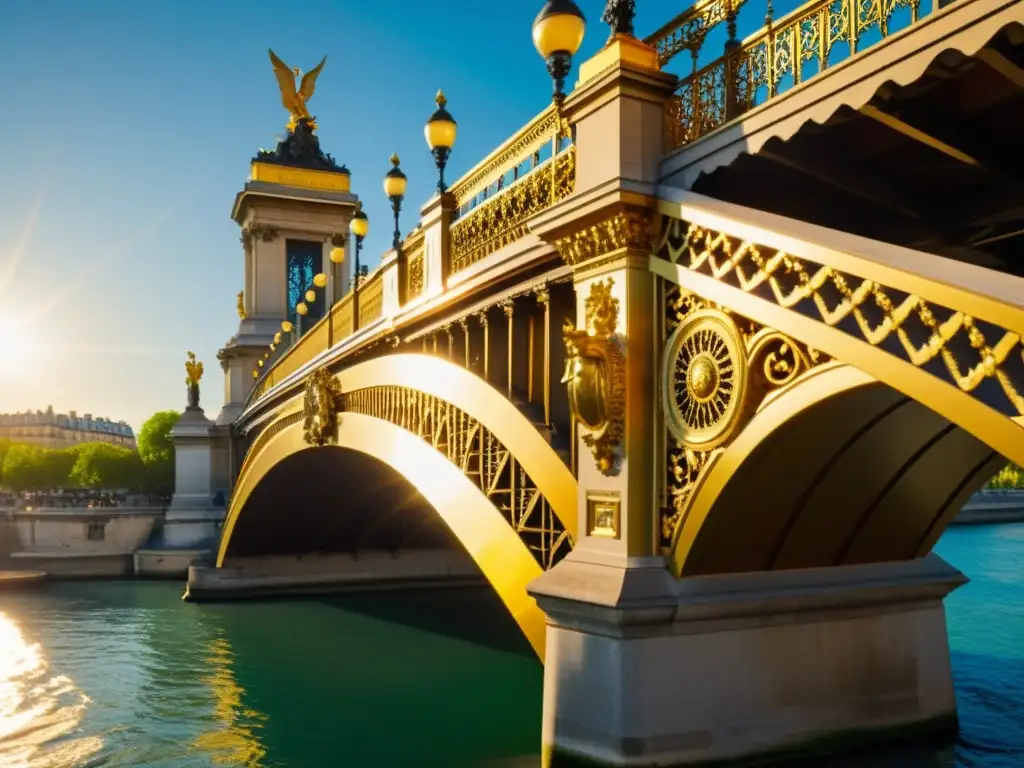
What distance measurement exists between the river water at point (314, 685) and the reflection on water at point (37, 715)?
0.13 ft

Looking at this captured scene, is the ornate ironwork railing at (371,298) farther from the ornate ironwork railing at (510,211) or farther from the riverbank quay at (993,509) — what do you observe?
the riverbank quay at (993,509)

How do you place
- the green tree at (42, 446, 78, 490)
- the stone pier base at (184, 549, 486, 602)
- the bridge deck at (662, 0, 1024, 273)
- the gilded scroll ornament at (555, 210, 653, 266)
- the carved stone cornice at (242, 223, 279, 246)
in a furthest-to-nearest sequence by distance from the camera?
1. the green tree at (42, 446, 78, 490)
2. the carved stone cornice at (242, 223, 279, 246)
3. the stone pier base at (184, 549, 486, 602)
4. the gilded scroll ornament at (555, 210, 653, 266)
5. the bridge deck at (662, 0, 1024, 273)

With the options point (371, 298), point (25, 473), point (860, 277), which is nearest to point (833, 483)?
point (860, 277)

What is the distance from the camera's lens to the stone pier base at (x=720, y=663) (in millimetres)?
7309

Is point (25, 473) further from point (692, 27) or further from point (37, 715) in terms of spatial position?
point (692, 27)

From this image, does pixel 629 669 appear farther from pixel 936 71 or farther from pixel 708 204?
pixel 936 71

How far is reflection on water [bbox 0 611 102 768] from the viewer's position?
12.9 m

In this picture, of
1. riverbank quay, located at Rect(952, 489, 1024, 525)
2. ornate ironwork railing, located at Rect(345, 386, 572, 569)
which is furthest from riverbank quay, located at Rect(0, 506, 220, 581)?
riverbank quay, located at Rect(952, 489, 1024, 525)

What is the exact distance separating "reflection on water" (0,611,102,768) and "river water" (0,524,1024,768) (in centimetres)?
4

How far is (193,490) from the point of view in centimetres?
4178

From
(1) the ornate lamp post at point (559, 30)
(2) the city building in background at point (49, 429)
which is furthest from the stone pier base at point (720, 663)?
(2) the city building in background at point (49, 429)

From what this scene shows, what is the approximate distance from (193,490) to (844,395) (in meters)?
39.1

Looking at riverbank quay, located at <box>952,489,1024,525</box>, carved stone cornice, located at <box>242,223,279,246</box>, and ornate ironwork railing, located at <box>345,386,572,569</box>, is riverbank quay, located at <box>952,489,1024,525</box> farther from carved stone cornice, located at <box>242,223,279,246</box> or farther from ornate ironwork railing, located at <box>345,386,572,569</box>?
ornate ironwork railing, located at <box>345,386,572,569</box>

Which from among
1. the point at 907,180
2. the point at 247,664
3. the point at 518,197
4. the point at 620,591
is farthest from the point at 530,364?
the point at 247,664
